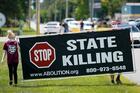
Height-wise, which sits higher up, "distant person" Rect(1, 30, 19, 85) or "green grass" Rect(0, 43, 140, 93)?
"distant person" Rect(1, 30, 19, 85)

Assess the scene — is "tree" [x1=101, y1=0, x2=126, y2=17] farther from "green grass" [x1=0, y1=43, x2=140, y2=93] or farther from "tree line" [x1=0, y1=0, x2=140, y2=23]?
"green grass" [x1=0, y1=43, x2=140, y2=93]

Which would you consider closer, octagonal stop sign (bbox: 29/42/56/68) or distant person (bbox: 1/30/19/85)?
distant person (bbox: 1/30/19/85)

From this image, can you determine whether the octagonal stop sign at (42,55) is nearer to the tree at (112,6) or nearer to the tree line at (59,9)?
the tree line at (59,9)

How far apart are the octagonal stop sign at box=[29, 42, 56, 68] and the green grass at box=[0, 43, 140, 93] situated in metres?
0.69

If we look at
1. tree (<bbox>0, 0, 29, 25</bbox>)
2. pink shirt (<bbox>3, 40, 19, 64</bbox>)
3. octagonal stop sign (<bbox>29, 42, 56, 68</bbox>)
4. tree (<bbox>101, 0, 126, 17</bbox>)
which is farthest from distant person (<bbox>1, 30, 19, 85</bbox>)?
tree (<bbox>101, 0, 126, 17</bbox>)

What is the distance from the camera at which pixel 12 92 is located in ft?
51.8

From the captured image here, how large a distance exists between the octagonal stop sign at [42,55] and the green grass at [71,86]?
0.69 m

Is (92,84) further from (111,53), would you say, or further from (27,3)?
(27,3)

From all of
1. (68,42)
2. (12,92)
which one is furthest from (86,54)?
(12,92)

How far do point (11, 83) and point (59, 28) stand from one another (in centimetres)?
4501

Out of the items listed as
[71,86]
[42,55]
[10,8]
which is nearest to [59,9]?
[10,8]

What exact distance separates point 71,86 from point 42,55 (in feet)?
4.79

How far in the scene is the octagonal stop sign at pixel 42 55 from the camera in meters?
17.8

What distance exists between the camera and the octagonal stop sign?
17.8 meters
